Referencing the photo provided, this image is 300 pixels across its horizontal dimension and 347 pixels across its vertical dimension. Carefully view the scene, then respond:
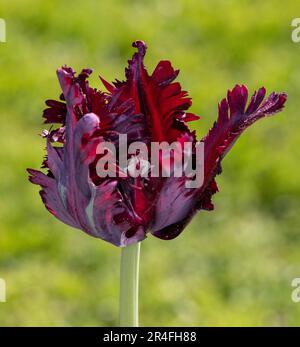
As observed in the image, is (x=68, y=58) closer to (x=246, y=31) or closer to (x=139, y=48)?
(x=246, y=31)

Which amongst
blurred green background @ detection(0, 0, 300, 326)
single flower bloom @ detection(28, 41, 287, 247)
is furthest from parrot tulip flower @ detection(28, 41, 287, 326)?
blurred green background @ detection(0, 0, 300, 326)

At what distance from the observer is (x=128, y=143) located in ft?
2.76

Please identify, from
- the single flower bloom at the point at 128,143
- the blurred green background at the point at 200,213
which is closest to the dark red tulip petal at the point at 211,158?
the single flower bloom at the point at 128,143

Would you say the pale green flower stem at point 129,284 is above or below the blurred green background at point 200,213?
below

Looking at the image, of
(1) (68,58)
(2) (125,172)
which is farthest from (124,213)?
(1) (68,58)

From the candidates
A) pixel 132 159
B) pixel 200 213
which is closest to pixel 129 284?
pixel 132 159

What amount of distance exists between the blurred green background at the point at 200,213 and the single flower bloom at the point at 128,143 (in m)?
1.75

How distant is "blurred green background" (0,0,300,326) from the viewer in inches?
108

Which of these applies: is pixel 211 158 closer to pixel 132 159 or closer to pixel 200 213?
pixel 132 159

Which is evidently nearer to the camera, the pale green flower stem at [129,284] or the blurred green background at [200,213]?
the pale green flower stem at [129,284]

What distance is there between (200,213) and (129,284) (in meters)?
2.36

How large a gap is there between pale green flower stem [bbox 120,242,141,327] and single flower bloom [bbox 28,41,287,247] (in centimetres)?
2

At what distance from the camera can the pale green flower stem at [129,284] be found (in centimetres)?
84

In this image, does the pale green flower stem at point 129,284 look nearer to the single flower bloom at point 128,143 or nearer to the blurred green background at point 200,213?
the single flower bloom at point 128,143
